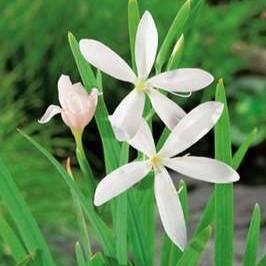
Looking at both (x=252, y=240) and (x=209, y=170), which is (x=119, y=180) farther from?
(x=252, y=240)

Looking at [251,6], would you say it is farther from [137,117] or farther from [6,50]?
[137,117]

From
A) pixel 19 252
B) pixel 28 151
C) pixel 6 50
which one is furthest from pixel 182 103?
pixel 19 252

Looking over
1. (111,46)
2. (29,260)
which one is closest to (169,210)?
(29,260)

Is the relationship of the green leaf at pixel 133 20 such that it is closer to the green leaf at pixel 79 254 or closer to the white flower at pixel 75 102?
the white flower at pixel 75 102

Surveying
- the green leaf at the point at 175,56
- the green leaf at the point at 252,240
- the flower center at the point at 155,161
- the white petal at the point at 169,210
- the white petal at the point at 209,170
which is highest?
the green leaf at the point at 175,56

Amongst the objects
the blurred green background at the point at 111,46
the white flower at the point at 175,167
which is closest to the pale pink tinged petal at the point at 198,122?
the white flower at the point at 175,167

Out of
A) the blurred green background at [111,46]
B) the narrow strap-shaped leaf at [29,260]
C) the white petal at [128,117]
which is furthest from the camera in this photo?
the blurred green background at [111,46]
